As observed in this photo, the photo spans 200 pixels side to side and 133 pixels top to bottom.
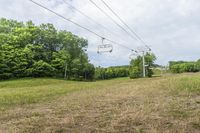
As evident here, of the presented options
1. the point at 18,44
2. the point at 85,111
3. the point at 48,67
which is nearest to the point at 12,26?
the point at 18,44

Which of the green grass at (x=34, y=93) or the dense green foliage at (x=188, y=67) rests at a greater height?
the dense green foliage at (x=188, y=67)

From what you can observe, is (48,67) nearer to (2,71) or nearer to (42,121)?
(2,71)

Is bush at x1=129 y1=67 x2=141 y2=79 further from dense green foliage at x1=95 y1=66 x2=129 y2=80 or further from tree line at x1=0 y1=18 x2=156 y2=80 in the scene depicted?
dense green foliage at x1=95 y1=66 x2=129 y2=80

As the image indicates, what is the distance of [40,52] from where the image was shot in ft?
219

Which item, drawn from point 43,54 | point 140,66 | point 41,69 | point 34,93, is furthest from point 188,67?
point 34,93

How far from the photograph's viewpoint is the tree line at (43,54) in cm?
6094

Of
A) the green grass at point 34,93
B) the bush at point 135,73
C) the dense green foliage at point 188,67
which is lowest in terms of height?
the green grass at point 34,93

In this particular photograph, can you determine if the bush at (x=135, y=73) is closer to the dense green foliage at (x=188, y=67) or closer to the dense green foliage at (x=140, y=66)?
the dense green foliage at (x=140, y=66)

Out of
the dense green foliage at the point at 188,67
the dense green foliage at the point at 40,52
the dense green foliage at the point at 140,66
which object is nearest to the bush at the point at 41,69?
the dense green foliage at the point at 40,52

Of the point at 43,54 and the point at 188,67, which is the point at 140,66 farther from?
the point at 43,54

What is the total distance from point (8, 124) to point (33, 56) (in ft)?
177

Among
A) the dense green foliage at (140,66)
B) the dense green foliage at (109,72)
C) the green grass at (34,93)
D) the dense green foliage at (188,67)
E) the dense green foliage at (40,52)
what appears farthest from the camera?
the dense green foliage at (188,67)

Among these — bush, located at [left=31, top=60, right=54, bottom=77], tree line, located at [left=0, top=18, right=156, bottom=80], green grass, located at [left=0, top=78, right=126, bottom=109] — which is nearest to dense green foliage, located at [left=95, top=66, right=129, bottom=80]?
tree line, located at [left=0, top=18, right=156, bottom=80]

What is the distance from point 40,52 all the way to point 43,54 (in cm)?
75
